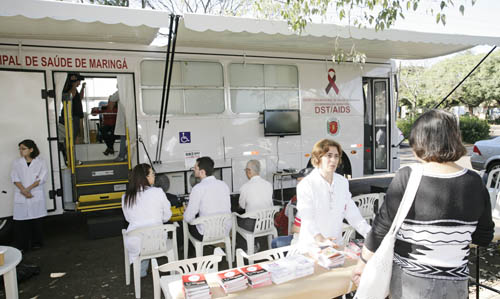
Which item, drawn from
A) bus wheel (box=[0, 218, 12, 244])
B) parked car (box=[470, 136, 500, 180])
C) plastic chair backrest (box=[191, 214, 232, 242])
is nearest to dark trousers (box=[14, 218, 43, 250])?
bus wheel (box=[0, 218, 12, 244])

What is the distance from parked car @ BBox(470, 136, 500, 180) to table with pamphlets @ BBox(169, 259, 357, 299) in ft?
25.6

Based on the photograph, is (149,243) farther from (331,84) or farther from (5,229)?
(331,84)

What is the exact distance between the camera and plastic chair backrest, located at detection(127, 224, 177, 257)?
3351 mm

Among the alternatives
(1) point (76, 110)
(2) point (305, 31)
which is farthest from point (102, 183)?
(2) point (305, 31)

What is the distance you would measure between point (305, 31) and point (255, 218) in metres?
2.43

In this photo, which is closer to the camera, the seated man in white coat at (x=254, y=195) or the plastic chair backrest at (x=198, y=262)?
the plastic chair backrest at (x=198, y=262)

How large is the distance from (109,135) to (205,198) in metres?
4.11

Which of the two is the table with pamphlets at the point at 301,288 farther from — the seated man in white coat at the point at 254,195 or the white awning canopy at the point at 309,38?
the white awning canopy at the point at 309,38

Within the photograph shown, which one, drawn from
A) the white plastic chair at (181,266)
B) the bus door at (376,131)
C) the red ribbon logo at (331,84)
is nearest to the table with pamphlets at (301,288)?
the white plastic chair at (181,266)

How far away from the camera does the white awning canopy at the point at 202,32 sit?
3.67m

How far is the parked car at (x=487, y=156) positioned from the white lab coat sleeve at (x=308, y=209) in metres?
7.42

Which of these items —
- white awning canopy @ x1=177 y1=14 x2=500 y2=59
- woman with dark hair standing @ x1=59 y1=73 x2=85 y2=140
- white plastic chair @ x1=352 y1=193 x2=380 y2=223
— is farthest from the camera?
woman with dark hair standing @ x1=59 y1=73 x2=85 y2=140

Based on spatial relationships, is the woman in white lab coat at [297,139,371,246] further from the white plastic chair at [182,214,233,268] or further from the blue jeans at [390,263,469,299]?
the white plastic chair at [182,214,233,268]

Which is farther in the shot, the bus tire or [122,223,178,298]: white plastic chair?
the bus tire
